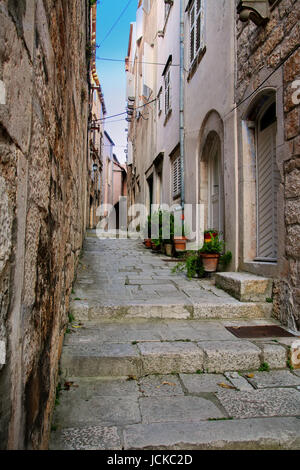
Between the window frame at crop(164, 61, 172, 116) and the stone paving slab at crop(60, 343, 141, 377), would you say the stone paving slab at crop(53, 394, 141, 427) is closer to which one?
the stone paving slab at crop(60, 343, 141, 377)

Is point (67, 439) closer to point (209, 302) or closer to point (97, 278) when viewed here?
point (209, 302)

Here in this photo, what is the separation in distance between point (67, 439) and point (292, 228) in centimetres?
266

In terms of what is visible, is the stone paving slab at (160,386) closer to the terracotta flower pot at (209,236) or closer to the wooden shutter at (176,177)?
the terracotta flower pot at (209,236)

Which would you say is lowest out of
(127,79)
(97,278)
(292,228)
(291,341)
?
(291,341)

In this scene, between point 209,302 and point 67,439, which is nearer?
point 67,439

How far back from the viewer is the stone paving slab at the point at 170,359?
257 centimetres

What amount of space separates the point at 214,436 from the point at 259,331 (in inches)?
64.7

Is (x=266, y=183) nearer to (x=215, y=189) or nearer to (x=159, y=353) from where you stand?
(x=215, y=189)

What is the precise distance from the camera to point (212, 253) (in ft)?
16.5

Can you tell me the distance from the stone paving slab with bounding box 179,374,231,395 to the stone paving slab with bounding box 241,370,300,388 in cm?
23

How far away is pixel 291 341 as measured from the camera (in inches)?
115

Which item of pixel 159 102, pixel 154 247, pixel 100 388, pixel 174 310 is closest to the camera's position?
pixel 100 388

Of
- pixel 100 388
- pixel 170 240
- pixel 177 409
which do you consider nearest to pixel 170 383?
pixel 177 409
